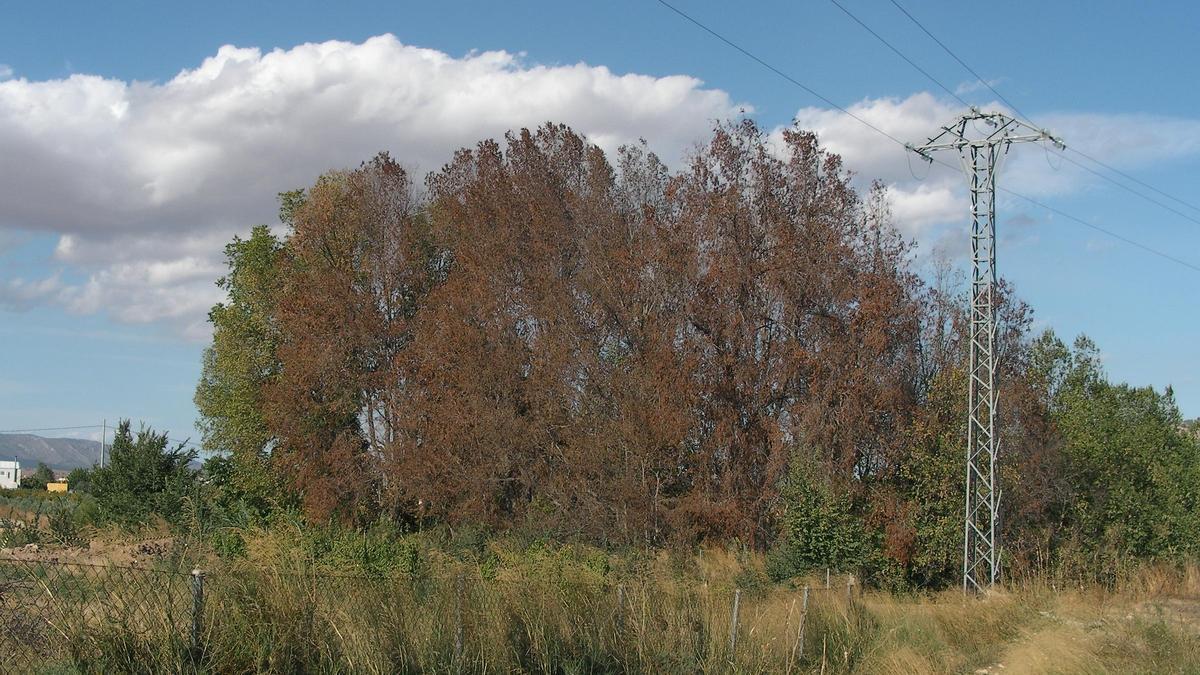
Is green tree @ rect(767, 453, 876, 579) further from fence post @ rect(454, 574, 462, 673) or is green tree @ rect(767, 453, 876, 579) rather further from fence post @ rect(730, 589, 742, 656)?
fence post @ rect(454, 574, 462, 673)

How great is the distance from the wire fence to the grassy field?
0.6 inches

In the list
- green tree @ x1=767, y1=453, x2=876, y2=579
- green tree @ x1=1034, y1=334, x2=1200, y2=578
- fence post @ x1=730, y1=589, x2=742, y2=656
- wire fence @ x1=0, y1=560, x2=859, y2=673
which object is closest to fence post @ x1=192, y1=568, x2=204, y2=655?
wire fence @ x1=0, y1=560, x2=859, y2=673

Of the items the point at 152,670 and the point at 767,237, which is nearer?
the point at 152,670

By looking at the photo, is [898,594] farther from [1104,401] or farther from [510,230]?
[510,230]

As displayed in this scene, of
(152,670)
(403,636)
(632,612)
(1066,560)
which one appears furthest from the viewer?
(1066,560)

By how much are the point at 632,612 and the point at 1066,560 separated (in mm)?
26842

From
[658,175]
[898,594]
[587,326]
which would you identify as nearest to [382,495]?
[587,326]

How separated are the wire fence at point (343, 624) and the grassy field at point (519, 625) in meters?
0.02

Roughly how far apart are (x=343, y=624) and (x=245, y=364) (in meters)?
38.2

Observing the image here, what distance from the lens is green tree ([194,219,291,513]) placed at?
44.2m

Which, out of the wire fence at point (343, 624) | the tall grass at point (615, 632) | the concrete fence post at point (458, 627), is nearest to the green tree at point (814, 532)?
the tall grass at point (615, 632)

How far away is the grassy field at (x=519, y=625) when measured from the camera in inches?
298

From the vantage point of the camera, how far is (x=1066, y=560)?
1331 inches

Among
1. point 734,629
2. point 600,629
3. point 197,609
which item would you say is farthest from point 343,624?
point 734,629
